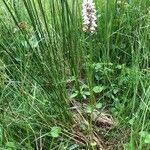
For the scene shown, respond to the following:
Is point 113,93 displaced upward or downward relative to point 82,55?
downward

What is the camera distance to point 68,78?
198 centimetres

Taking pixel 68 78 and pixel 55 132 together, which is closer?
pixel 55 132

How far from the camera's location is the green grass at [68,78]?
5.66ft

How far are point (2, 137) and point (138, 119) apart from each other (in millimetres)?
492

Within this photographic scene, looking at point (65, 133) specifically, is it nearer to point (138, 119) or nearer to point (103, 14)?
point (138, 119)

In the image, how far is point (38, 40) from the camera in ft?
6.20

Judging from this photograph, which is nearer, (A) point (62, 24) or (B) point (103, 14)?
(A) point (62, 24)

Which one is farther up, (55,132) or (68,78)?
(68,78)

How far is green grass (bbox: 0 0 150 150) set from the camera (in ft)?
5.66

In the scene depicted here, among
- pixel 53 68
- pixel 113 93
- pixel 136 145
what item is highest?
pixel 53 68

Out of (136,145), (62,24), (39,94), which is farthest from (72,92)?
(136,145)

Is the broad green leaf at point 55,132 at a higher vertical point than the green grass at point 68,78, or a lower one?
lower

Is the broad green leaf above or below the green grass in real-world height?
below

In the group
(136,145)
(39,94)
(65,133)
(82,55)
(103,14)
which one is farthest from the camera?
(103,14)
